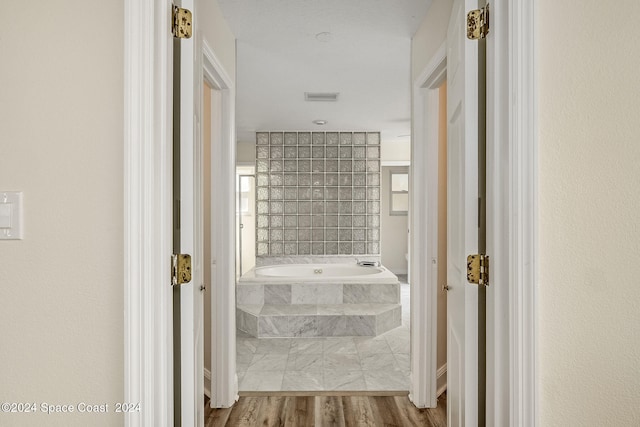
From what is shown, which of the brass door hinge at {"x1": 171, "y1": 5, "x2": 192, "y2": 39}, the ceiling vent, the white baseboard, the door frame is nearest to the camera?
the door frame

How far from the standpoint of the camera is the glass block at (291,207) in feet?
19.1

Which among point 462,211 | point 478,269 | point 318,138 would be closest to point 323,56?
point 462,211

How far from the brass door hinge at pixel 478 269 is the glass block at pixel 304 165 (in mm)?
4739

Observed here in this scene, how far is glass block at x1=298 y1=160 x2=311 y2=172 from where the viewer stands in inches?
229

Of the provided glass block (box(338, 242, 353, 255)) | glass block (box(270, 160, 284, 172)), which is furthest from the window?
glass block (box(270, 160, 284, 172))

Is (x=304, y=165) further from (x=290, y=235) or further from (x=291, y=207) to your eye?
(x=290, y=235)

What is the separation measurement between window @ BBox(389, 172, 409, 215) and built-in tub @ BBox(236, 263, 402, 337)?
10.9 feet

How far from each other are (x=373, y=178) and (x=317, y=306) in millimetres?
2392

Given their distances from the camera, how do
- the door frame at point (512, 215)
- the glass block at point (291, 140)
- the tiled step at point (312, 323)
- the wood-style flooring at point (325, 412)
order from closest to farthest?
the door frame at point (512, 215) < the wood-style flooring at point (325, 412) < the tiled step at point (312, 323) < the glass block at point (291, 140)

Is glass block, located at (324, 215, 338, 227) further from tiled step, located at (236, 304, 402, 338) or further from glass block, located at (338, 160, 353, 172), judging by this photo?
tiled step, located at (236, 304, 402, 338)

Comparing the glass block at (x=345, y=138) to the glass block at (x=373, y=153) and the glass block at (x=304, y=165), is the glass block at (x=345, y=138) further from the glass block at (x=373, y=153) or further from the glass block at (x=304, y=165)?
Result: the glass block at (x=304, y=165)

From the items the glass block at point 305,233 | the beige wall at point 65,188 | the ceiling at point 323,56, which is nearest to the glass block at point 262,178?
the glass block at point 305,233

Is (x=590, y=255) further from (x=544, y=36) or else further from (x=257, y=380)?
(x=257, y=380)

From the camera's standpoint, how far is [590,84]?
102 centimetres
